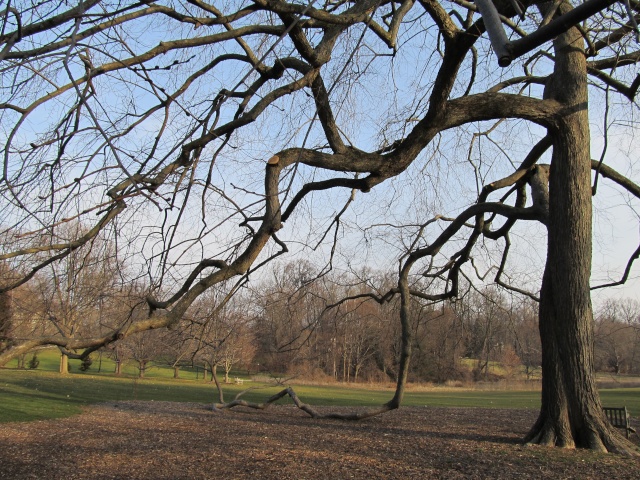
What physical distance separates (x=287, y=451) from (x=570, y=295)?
4207 mm

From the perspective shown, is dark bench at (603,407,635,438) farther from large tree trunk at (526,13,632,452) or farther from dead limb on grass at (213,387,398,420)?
dead limb on grass at (213,387,398,420)

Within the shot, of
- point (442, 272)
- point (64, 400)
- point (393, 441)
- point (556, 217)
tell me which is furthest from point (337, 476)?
point (64, 400)

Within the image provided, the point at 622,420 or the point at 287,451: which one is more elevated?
the point at 622,420

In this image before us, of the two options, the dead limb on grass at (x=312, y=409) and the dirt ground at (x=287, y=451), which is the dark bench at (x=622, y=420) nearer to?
the dirt ground at (x=287, y=451)

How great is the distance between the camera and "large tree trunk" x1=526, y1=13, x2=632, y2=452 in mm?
7203

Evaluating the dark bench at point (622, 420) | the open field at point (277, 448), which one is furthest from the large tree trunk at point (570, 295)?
the dark bench at point (622, 420)

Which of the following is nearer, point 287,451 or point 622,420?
point 287,451

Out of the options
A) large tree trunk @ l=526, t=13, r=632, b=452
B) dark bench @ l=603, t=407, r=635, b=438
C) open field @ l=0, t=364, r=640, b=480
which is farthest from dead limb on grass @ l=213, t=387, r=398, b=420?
dark bench @ l=603, t=407, r=635, b=438

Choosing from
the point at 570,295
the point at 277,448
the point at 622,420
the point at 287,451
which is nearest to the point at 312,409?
the point at 277,448

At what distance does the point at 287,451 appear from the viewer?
297 inches

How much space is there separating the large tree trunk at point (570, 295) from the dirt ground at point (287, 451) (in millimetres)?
461

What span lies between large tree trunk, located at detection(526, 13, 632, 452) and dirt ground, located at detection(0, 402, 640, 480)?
46 cm

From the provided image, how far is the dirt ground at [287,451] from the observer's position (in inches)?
241

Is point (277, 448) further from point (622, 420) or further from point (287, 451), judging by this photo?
point (622, 420)
